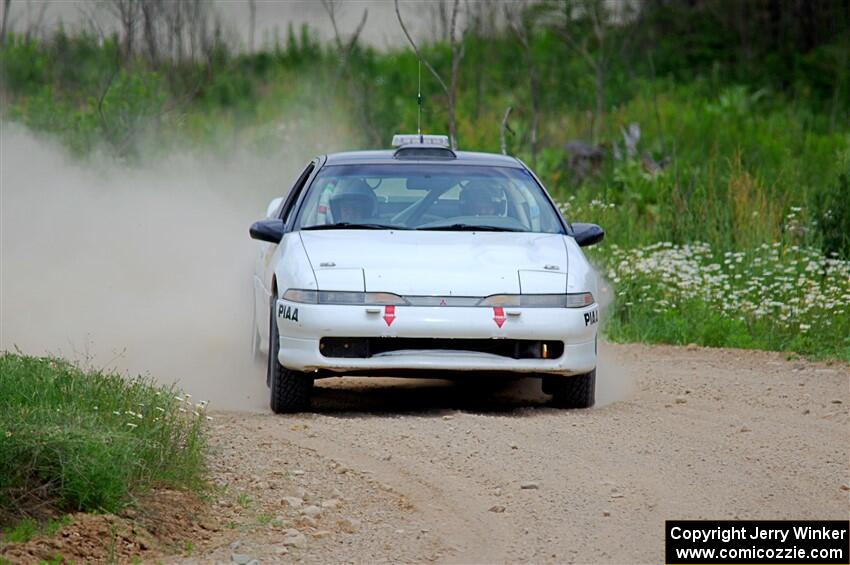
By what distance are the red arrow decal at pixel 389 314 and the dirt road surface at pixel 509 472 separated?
1.84ft

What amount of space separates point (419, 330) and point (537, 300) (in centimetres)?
72

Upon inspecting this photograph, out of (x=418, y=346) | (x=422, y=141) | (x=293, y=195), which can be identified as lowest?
(x=418, y=346)

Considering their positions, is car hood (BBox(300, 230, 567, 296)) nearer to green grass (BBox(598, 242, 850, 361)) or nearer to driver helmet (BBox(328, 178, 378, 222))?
driver helmet (BBox(328, 178, 378, 222))

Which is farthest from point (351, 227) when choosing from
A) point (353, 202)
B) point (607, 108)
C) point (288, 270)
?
point (607, 108)

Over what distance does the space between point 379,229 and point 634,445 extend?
8.30ft

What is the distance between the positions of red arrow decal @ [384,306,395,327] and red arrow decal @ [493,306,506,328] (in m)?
0.58

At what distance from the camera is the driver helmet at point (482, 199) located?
→ 11.1 m

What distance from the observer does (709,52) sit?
3406 centimetres

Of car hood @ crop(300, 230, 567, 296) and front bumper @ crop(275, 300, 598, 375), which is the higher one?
car hood @ crop(300, 230, 567, 296)

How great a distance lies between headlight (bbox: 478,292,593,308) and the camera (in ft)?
31.9

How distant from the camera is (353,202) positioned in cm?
1099

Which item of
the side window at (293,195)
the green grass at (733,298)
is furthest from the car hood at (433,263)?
the green grass at (733,298)

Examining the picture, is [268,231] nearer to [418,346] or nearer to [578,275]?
[418,346]

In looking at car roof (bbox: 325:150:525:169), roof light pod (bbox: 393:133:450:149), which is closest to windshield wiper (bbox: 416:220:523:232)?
car roof (bbox: 325:150:525:169)
